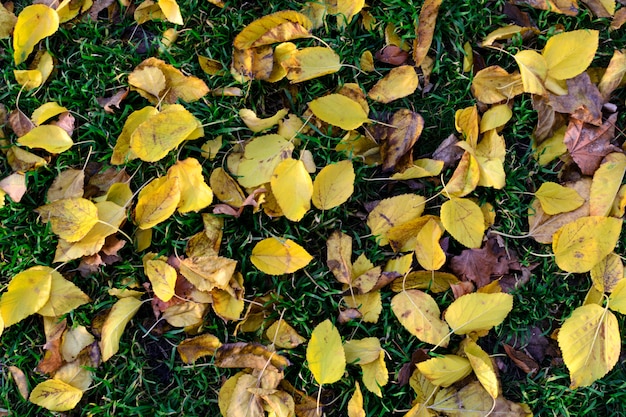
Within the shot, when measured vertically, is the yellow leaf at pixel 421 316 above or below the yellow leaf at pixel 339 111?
below

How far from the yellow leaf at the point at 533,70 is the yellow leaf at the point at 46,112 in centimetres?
156

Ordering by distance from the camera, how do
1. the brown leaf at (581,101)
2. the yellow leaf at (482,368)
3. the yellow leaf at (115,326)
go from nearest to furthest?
the yellow leaf at (482,368)
the yellow leaf at (115,326)
the brown leaf at (581,101)

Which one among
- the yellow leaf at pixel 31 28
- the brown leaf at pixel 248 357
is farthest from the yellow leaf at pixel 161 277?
the yellow leaf at pixel 31 28

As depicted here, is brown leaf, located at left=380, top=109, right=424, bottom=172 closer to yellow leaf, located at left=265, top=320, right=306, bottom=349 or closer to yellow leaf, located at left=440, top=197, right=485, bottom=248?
yellow leaf, located at left=440, top=197, right=485, bottom=248

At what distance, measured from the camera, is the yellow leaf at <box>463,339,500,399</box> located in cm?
179

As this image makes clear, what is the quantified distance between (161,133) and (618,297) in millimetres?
1538

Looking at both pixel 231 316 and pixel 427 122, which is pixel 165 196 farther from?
pixel 427 122

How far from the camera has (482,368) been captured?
5.91 feet

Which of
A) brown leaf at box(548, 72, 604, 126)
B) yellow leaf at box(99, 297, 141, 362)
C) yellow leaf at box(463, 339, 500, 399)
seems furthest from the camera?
brown leaf at box(548, 72, 604, 126)

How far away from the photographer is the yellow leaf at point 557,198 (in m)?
1.96

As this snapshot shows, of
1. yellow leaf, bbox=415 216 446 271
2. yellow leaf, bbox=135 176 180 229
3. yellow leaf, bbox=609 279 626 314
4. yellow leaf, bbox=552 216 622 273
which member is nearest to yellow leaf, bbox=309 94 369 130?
yellow leaf, bbox=415 216 446 271

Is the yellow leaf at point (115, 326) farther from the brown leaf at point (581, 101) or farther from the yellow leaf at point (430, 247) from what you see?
the brown leaf at point (581, 101)

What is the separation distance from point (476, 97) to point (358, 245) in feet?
2.14

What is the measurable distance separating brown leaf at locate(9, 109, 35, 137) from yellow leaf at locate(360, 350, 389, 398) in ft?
4.54
